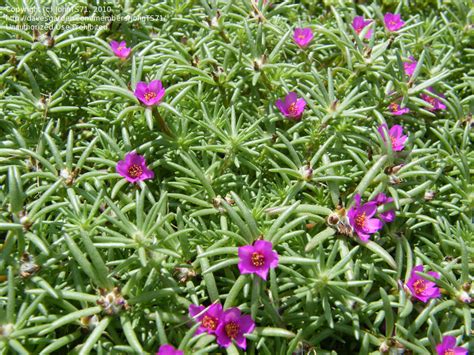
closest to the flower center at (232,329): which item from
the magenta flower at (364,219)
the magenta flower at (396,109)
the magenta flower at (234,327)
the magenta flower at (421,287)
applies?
the magenta flower at (234,327)

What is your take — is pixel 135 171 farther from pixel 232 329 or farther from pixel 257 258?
pixel 232 329

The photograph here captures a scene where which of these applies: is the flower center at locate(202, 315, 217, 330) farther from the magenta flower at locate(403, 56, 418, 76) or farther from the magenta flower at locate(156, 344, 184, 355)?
the magenta flower at locate(403, 56, 418, 76)

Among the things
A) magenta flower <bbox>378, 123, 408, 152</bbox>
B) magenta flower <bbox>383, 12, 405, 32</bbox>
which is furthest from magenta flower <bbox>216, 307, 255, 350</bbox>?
magenta flower <bbox>383, 12, 405, 32</bbox>

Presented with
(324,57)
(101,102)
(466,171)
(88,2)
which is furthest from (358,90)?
(88,2)

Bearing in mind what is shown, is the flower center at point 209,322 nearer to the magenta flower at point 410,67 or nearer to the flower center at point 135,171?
the flower center at point 135,171

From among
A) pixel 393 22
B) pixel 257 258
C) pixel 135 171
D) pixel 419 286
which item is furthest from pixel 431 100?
pixel 135 171

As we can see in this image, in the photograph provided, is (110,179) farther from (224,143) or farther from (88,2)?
(88,2)
